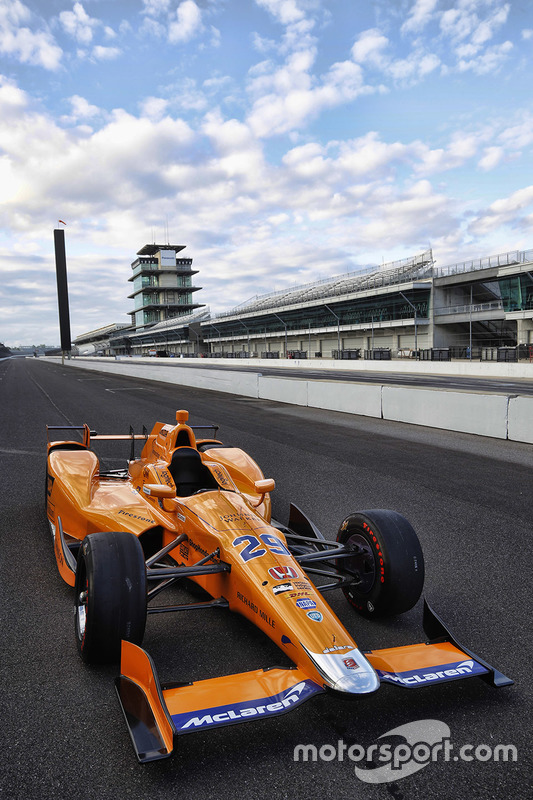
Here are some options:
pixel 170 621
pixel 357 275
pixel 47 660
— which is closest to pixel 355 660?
pixel 170 621

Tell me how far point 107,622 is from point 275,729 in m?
0.96

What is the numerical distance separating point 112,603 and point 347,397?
12750 mm

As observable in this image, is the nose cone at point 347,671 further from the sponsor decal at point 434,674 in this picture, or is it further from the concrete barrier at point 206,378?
the concrete barrier at point 206,378

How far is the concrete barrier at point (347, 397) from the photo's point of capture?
14.0m

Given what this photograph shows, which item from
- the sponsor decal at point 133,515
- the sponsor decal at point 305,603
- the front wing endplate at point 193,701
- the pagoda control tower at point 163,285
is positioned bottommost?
the front wing endplate at point 193,701

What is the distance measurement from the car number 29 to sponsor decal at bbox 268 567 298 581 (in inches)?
5.4

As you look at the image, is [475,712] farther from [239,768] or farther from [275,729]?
[239,768]

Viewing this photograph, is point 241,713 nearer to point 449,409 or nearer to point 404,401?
point 449,409

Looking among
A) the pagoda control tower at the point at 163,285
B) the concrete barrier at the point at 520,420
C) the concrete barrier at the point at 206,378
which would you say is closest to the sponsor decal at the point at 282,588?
the concrete barrier at the point at 520,420

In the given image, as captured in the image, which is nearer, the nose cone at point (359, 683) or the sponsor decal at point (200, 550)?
the nose cone at point (359, 683)

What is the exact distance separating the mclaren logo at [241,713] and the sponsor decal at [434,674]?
0.45 meters

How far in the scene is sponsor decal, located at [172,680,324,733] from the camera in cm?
200

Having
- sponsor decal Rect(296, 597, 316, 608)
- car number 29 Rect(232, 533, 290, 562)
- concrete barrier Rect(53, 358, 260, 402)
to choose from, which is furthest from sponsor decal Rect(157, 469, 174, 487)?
concrete barrier Rect(53, 358, 260, 402)

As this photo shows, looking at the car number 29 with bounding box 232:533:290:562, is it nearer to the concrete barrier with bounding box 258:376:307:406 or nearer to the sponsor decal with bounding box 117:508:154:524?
the sponsor decal with bounding box 117:508:154:524
